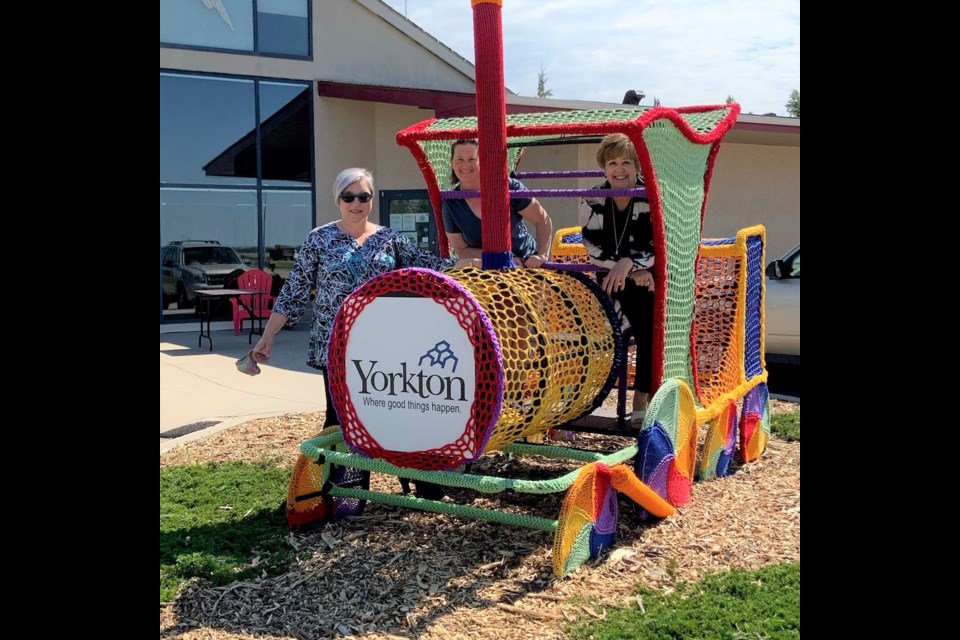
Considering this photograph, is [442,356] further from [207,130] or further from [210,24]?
[210,24]

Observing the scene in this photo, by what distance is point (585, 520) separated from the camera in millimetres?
3754

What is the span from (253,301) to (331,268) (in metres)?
8.92

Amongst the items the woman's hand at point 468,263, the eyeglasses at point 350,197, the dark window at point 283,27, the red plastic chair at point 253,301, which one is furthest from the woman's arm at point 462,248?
the dark window at point 283,27

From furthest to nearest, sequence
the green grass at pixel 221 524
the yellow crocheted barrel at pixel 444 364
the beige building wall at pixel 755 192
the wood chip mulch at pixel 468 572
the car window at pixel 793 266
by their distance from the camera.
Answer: the beige building wall at pixel 755 192 → the car window at pixel 793 266 → the green grass at pixel 221 524 → the yellow crocheted barrel at pixel 444 364 → the wood chip mulch at pixel 468 572

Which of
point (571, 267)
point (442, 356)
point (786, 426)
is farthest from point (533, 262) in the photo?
point (786, 426)

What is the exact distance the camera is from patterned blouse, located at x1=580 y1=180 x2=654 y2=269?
14.9ft

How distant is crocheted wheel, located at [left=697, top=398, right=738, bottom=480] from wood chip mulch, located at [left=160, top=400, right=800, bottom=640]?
115 mm

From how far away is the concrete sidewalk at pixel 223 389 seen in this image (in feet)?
23.3

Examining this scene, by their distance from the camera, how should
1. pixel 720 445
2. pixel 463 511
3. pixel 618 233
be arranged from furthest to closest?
1. pixel 720 445
2. pixel 618 233
3. pixel 463 511

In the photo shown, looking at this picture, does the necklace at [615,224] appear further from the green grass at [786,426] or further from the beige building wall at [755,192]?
the beige building wall at [755,192]

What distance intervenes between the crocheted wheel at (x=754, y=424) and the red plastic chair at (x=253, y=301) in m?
8.09

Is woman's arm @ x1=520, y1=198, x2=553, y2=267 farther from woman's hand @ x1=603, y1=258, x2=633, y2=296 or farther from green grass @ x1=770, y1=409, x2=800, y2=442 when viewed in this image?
green grass @ x1=770, y1=409, x2=800, y2=442

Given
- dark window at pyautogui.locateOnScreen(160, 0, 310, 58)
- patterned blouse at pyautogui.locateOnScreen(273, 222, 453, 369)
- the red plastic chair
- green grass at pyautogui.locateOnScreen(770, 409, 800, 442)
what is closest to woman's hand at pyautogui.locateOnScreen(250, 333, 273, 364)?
patterned blouse at pyautogui.locateOnScreen(273, 222, 453, 369)

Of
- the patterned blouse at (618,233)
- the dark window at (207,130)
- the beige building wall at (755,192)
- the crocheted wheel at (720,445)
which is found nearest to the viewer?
the patterned blouse at (618,233)
